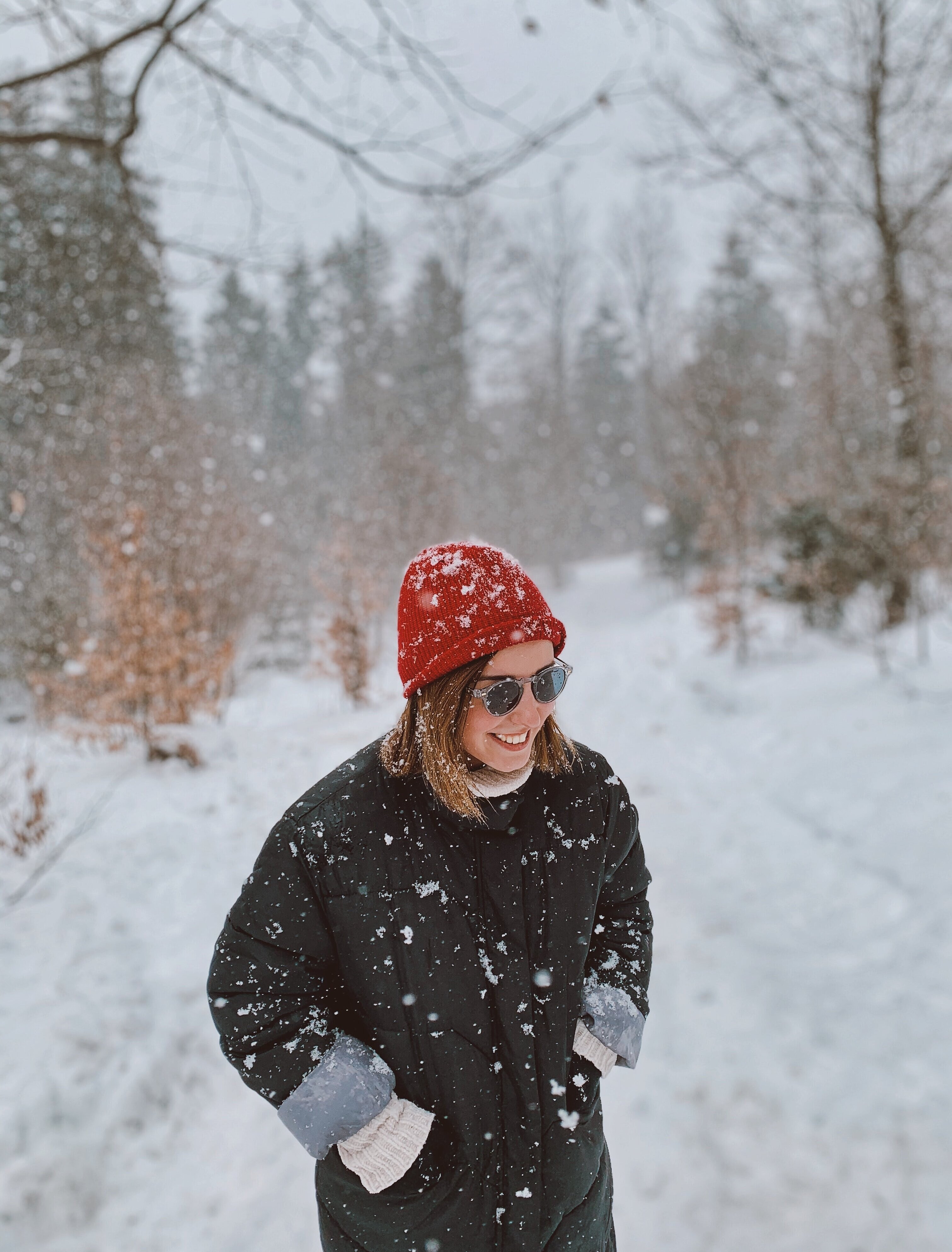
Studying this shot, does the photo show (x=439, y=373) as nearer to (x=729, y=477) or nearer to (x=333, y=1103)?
(x=729, y=477)

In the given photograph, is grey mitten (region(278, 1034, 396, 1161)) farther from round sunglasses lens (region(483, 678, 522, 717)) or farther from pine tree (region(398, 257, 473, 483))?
pine tree (region(398, 257, 473, 483))

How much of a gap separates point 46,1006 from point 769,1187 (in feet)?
9.90

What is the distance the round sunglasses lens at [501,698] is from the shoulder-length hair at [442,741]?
0.12 ft

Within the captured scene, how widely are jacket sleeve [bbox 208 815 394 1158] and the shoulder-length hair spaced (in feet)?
0.76

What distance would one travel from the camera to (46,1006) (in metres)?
3.05

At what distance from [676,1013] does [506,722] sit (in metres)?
2.99

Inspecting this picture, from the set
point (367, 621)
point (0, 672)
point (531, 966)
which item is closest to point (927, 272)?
point (367, 621)

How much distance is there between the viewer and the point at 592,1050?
145 cm

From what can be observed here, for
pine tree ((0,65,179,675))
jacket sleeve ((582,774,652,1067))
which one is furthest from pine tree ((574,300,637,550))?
jacket sleeve ((582,774,652,1067))

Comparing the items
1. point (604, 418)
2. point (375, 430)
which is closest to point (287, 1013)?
point (375, 430)

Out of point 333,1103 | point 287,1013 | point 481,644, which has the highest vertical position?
point 481,644

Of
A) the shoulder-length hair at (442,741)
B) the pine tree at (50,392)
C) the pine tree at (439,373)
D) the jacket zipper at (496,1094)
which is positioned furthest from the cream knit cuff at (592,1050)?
the pine tree at (439,373)

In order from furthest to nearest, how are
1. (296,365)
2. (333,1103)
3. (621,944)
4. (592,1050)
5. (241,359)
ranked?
(296,365) → (241,359) → (621,944) → (592,1050) → (333,1103)

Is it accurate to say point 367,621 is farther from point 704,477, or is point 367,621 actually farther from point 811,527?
point 811,527
